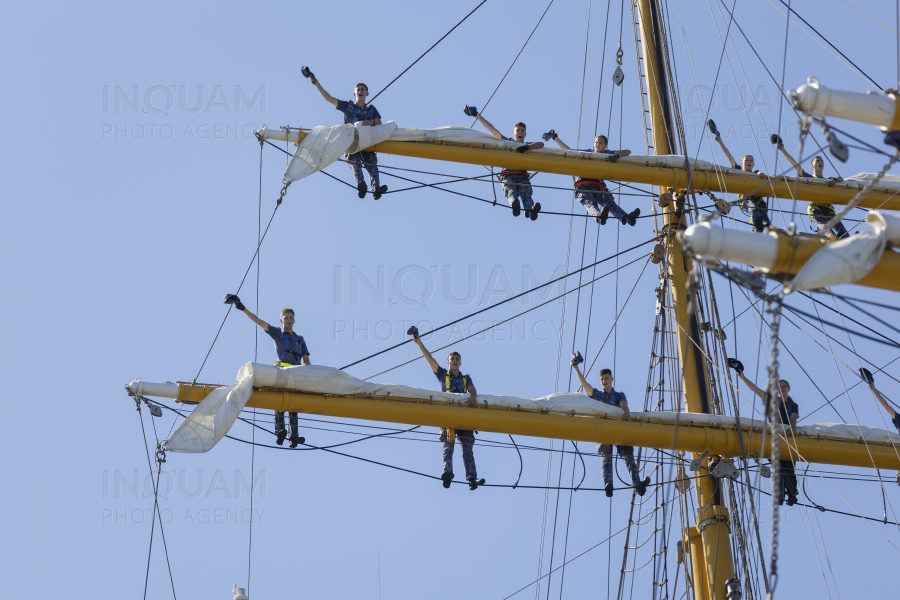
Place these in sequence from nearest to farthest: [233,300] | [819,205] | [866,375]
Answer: [233,300]
[866,375]
[819,205]

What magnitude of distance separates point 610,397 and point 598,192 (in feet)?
9.09

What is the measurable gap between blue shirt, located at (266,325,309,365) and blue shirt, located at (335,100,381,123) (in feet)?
10.1

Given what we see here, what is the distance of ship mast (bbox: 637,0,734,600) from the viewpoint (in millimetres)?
14820

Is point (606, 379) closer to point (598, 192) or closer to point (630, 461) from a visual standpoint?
point (630, 461)

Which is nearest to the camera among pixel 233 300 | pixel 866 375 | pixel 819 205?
pixel 233 300

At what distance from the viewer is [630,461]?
48.2 ft

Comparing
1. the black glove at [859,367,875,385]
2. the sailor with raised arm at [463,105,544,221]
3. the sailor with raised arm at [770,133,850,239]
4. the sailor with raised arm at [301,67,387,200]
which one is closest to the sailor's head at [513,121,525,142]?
the sailor with raised arm at [463,105,544,221]

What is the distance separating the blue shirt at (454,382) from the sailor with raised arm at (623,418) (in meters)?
1.16

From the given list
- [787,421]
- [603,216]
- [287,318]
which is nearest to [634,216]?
[603,216]

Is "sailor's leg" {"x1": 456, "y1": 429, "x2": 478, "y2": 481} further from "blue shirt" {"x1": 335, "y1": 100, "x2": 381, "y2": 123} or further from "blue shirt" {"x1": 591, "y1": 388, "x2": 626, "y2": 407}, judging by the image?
"blue shirt" {"x1": 335, "y1": 100, "x2": 381, "y2": 123}

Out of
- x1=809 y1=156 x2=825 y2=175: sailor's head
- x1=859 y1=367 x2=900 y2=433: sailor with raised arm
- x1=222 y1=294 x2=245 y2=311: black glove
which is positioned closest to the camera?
x1=222 y1=294 x2=245 y2=311: black glove

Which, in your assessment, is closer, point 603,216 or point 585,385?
point 585,385

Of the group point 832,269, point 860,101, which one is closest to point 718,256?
point 832,269

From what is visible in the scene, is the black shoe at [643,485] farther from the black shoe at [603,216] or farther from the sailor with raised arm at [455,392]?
the black shoe at [603,216]
